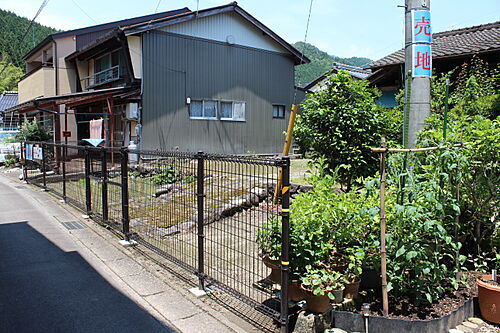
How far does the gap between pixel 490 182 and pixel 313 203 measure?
167cm

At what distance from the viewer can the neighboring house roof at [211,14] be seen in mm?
13141

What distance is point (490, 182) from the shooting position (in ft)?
11.4

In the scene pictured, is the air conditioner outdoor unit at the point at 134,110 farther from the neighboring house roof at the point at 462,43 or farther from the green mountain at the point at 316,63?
the green mountain at the point at 316,63

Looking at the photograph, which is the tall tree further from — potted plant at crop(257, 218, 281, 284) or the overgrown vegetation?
the overgrown vegetation

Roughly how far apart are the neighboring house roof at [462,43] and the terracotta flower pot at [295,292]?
31.4ft

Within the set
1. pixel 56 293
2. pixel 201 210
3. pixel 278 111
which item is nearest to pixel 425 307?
pixel 201 210

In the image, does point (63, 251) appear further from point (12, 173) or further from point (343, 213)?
point (12, 173)

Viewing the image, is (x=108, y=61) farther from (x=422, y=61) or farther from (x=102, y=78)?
(x=422, y=61)

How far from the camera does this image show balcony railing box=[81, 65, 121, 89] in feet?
51.2

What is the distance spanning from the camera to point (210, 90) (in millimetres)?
15320

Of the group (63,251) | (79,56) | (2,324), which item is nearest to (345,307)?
(2,324)

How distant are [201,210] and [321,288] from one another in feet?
5.07

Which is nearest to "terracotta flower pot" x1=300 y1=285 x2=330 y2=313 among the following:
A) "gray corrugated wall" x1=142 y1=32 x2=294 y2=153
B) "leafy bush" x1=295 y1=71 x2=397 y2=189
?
"leafy bush" x1=295 y1=71 x2=397 y2=189

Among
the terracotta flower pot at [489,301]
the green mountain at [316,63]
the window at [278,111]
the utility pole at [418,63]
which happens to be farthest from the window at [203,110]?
the terracotta flower pot at [489,301]
